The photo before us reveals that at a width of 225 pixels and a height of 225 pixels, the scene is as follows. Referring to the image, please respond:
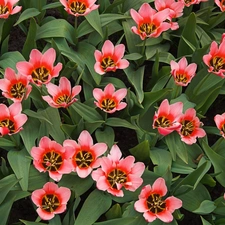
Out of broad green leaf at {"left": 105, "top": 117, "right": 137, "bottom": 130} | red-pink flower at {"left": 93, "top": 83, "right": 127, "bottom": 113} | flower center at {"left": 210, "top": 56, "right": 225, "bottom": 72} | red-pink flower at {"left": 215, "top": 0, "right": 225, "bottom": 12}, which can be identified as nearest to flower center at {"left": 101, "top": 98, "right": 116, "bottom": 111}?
red-pink flower at {"left": 93, "top": 83, "right": 127, "bottom": 113}

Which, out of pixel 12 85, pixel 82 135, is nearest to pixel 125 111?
pixel 82 135

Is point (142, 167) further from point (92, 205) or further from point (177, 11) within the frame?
point (177, 11)

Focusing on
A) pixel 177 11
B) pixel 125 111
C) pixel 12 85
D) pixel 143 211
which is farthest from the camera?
pixel 177 11

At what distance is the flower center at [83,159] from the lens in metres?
1.95

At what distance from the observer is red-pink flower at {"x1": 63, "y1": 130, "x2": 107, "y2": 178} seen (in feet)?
6.36

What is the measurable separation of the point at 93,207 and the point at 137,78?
0.68 metres

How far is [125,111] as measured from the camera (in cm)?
224

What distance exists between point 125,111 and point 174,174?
34 centimetres

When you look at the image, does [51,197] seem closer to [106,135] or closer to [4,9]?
[106,135]

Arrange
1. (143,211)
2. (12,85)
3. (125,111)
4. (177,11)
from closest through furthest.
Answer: (143,211) < (12,85) < (125,111) < (177,11)

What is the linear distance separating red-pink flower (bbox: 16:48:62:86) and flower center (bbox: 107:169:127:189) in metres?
0.46

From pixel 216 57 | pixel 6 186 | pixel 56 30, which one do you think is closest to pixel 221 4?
pixel 216 57

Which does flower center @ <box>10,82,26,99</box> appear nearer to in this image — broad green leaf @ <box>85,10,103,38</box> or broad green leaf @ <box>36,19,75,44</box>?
broad green leaf @ <box>36,19,75,44</box>

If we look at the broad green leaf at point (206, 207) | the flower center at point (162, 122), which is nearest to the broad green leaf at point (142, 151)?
the flower center at point (162, 122)
